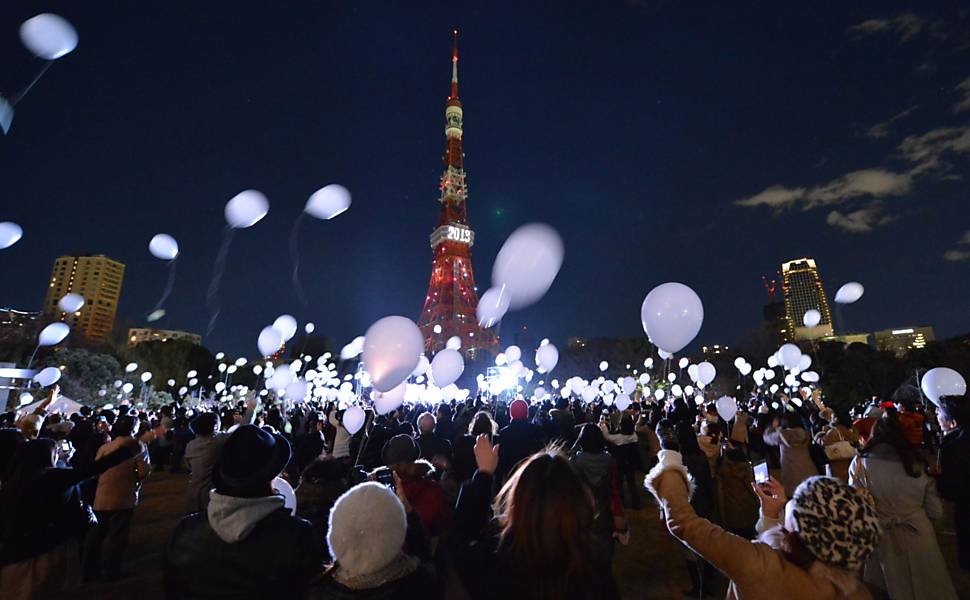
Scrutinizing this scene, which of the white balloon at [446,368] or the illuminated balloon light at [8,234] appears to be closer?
the illuminated balloon light at [8,234]

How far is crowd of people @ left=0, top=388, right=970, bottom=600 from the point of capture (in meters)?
1.65

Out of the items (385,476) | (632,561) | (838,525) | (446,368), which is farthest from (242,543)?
(446,368)

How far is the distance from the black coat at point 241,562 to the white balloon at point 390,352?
191 inches

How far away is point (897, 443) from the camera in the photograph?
350 centimetres

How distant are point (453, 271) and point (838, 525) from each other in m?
53.2

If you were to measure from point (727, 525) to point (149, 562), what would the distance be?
6.86m

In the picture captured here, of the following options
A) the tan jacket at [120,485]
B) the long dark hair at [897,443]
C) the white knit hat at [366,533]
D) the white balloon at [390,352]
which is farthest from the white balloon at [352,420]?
the long dark hair at [897,443]

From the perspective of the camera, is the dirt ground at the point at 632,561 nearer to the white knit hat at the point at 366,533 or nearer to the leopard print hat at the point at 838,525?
the leopard print hat at the point at 838,525

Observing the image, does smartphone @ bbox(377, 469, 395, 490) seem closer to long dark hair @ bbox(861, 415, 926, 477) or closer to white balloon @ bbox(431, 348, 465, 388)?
long dark hair @ bbox(861, 415, 926, 477)

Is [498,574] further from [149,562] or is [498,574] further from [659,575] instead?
[149,562]

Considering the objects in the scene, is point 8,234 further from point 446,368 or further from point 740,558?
point 740,558

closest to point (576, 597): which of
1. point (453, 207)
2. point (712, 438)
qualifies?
point (712, 438)

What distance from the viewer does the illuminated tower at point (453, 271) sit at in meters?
50.6

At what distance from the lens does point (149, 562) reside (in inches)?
222
